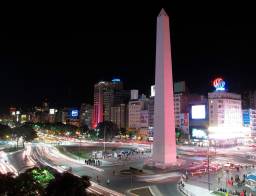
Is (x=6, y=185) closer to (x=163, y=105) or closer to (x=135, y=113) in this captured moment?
(x=163, y=105)

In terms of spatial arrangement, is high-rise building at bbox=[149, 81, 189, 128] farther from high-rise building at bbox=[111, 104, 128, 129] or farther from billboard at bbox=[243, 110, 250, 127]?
high-rise building at bbox=[111, 104, 128, 129]

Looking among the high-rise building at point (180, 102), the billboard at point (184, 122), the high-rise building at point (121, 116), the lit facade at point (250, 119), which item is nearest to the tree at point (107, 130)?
the high-rise building at point (180, 102)

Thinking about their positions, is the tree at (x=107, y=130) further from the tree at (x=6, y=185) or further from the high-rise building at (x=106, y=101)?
the tree at (x=6, y=185)

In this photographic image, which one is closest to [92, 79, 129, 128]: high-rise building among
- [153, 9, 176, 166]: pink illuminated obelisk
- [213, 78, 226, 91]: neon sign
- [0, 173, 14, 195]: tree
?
[213, 78, 226, 91]: neon sign

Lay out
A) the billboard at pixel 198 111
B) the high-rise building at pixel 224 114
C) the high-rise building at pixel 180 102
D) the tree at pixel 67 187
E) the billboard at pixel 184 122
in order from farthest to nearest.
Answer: the high-rise building at pixel 180 102
the billboard at pixel 184 122
the billboard at pixel 198 111
the high-rise building at pixel 224 114
the tree at pixel 67 187

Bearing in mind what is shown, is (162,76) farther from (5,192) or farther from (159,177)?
(5,192)

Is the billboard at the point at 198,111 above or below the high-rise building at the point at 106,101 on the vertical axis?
below

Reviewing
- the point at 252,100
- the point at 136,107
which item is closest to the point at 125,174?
the point at 136,107
